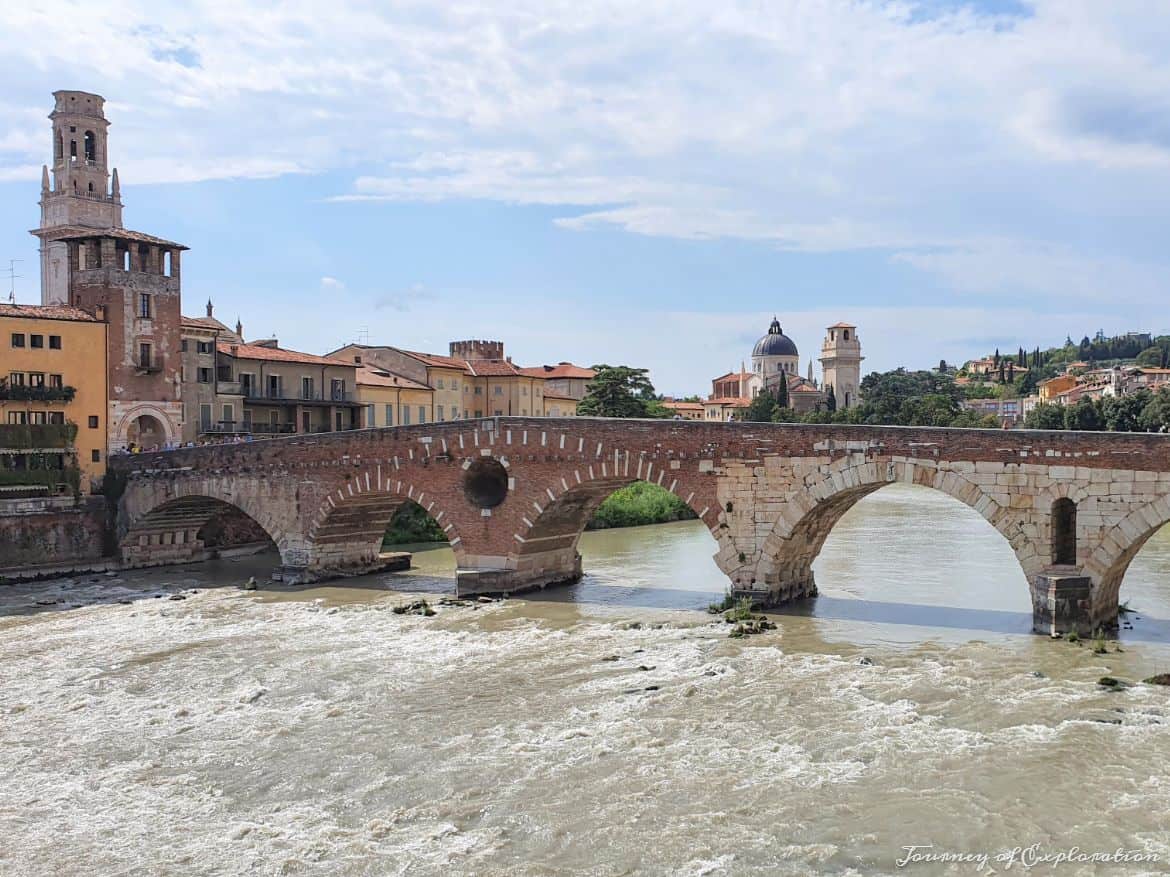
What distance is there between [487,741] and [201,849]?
455 cm

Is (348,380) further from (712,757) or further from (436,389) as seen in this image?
(712,757)

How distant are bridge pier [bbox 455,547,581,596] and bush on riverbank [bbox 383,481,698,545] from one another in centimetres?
1075

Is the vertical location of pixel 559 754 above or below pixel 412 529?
below

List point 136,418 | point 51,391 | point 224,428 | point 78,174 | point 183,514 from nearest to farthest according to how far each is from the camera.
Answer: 1. point 51,391
2. point 183,514
3. point 136,418
4. point 224,428
5. point 78,174

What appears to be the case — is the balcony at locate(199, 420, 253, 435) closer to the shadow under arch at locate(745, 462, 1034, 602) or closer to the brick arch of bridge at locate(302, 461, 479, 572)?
the brick arch of bridge at locate(302, 461, 479, 572)

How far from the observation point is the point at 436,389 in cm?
5575

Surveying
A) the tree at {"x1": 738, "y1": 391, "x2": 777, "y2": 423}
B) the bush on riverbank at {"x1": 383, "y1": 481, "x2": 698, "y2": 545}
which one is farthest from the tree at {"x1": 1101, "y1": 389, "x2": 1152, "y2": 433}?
the tree at {"x1": 738, "y1": 391, "x2": 777, "y2": 423}

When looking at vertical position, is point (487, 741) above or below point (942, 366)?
below

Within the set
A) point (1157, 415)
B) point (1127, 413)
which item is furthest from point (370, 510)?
point (1127, 413)

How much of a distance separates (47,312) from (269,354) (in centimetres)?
1160

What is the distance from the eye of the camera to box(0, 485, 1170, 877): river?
12.6 m

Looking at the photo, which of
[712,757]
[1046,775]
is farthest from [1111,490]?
[712,757]

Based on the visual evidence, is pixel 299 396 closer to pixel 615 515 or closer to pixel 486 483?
pixel 615 515

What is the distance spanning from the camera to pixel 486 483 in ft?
95.1
